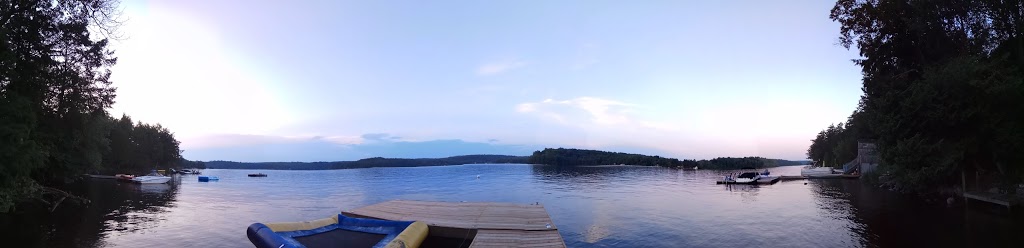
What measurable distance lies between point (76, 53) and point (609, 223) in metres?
26.5

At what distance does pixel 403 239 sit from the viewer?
48.0 feet

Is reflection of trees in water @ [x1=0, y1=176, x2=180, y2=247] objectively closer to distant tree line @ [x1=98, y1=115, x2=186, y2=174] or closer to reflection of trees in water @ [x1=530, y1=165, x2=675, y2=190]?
reflection of trees in water @ [x1=530, y1=165, x2=675, y2=190]

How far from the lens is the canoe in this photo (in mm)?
13742

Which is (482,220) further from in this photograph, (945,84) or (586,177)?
(586,177)

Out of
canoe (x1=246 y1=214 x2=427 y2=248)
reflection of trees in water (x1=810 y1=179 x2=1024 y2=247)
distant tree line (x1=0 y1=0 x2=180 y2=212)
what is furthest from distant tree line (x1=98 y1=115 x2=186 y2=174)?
reflection of trees in water (x1=810 y1=179 x2=1024 y2=247)

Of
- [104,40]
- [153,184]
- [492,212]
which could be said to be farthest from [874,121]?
[153,184]

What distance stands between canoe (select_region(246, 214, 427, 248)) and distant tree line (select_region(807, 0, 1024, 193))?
87.4 feet

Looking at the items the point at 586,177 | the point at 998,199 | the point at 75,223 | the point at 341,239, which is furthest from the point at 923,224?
the point at 586,177

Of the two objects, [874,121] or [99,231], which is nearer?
[99,231]

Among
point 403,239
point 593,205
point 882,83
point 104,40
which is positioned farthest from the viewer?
point 593,205

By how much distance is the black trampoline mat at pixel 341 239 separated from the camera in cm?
1484

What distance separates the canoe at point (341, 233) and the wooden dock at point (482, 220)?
1.53 meters

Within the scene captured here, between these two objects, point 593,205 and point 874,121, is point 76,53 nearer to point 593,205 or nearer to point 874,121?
point 593,205

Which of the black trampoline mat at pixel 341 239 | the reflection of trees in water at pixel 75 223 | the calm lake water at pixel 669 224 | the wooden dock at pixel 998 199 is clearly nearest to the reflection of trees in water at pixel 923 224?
the calm lake water at pixel 669 224
